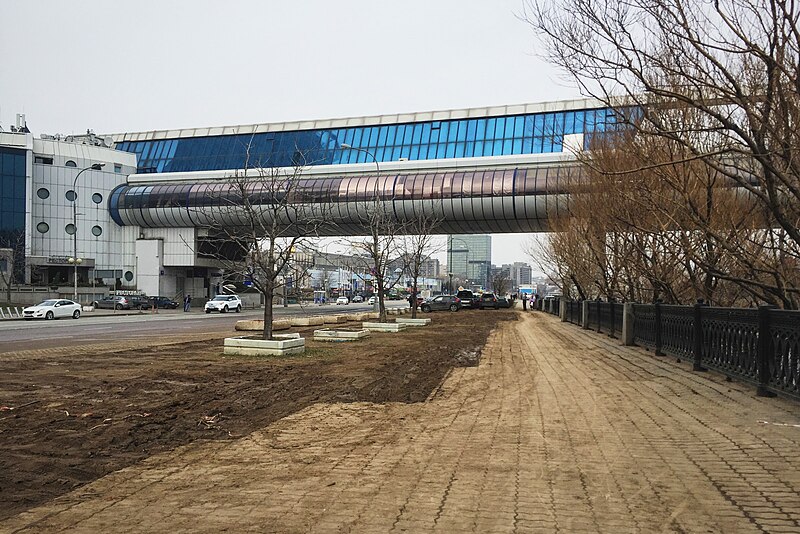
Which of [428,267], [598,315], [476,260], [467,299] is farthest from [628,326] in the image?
[476,260]

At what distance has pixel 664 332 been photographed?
18.0m

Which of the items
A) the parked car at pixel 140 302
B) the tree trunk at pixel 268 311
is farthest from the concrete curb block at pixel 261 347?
the parked car at pixel 140 302

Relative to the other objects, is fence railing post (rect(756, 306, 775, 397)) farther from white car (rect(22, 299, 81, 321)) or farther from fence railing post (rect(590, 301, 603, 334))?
white car (rect(22, 299, 81, 321))

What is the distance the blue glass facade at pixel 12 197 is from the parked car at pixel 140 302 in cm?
1161

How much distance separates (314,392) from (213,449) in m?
3.91

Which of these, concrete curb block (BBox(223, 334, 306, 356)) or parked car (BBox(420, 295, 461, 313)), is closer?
concrete curb block (BBox(223, 334, 306, 356))

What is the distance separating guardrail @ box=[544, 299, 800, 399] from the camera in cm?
941

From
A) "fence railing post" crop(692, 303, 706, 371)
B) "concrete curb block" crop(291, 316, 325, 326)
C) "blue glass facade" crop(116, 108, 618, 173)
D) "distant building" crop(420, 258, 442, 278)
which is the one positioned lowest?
"concrete curb block" crop(291, 316, 325, 326)

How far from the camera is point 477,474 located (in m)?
6.04

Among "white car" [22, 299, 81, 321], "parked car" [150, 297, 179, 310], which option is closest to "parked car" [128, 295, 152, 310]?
"parked car" [150, 297, 179, 310]

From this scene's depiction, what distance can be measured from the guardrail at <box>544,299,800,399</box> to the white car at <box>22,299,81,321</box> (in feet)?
118

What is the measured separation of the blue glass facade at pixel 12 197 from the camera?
6178 cm

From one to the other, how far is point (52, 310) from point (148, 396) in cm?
3709

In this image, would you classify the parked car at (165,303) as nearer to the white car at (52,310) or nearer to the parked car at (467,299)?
the white car at (52,310)
